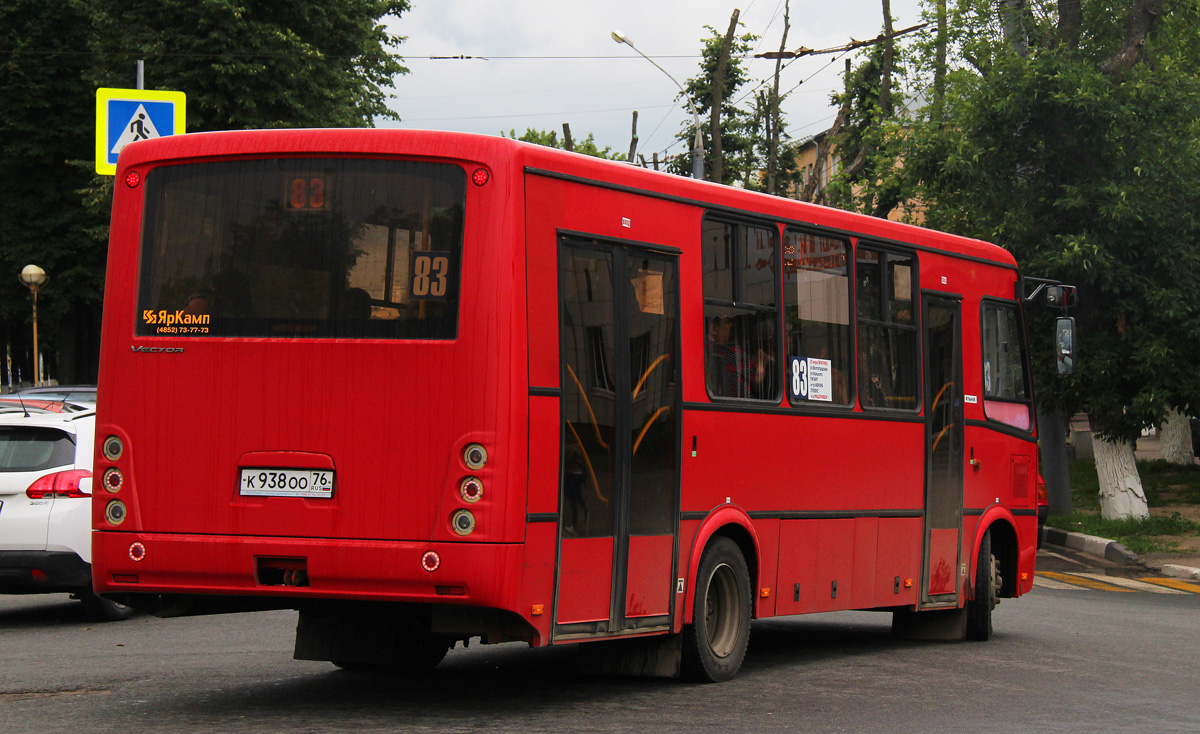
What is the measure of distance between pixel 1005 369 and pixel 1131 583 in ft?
24.4

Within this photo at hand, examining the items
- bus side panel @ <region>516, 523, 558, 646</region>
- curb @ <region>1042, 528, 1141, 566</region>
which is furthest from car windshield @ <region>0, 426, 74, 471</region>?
curb @ <region>1042, 528, 1141, 566</region>

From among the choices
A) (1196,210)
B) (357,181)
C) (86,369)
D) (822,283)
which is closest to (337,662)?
(357,181)

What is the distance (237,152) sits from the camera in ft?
25.7

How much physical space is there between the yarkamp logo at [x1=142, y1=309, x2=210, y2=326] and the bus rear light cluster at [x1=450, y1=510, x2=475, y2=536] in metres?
1.64

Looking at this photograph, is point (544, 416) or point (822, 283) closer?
point (544, 416)

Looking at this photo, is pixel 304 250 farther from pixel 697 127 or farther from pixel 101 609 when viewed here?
pixel 697 127

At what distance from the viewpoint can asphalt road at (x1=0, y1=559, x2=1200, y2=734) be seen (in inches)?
303

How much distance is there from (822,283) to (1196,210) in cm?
1457

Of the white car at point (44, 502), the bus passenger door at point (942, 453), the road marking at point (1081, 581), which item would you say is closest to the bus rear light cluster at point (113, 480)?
the white car at point (44, 502)

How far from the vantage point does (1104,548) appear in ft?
73.3

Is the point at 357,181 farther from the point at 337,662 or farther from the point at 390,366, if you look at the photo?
the point at 337,662

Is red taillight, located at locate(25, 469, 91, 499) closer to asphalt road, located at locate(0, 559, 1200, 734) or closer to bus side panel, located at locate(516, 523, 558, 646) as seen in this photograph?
asphalt road, located at locate(0, 559, 1200, 734)

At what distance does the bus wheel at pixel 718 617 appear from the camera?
909 centimetres

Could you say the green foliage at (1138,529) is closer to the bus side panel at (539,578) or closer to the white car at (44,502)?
the white car at (44,502)
